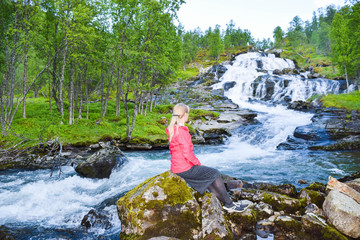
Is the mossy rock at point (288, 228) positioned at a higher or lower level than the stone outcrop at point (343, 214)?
lower

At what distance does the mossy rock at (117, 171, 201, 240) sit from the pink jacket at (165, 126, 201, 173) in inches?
17.8

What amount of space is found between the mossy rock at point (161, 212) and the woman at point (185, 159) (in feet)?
1.00

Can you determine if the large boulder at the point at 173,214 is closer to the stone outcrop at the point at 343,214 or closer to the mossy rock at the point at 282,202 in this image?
the mossy rock at the point at 282,202

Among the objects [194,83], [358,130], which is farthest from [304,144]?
[194,83]

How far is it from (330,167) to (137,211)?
41.3 feet

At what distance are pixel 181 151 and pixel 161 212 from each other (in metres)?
1.41

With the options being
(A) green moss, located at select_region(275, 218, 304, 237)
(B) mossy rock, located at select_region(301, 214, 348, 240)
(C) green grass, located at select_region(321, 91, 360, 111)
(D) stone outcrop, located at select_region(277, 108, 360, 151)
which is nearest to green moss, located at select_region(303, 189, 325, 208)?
(B) mossy rock, located at select_region(301, 214, 348, 240)

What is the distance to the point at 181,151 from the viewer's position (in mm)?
4727

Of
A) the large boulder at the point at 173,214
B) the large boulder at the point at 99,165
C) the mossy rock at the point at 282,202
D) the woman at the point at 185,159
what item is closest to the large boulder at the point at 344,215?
the mossy rock at the point at 282,202

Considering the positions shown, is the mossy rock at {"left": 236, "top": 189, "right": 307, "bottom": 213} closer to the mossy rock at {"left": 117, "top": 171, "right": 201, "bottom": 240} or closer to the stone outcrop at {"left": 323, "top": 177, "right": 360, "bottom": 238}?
the stone outcrop at {"left": 323, "top": 177, "right": 360, "bottom": 238}

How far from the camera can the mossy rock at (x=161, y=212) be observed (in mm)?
4406

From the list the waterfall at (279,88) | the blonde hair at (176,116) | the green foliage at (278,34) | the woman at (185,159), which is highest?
the green foliage at (278,34)

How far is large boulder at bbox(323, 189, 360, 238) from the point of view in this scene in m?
4.50

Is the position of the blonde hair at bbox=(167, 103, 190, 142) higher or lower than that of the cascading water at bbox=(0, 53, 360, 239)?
higher
